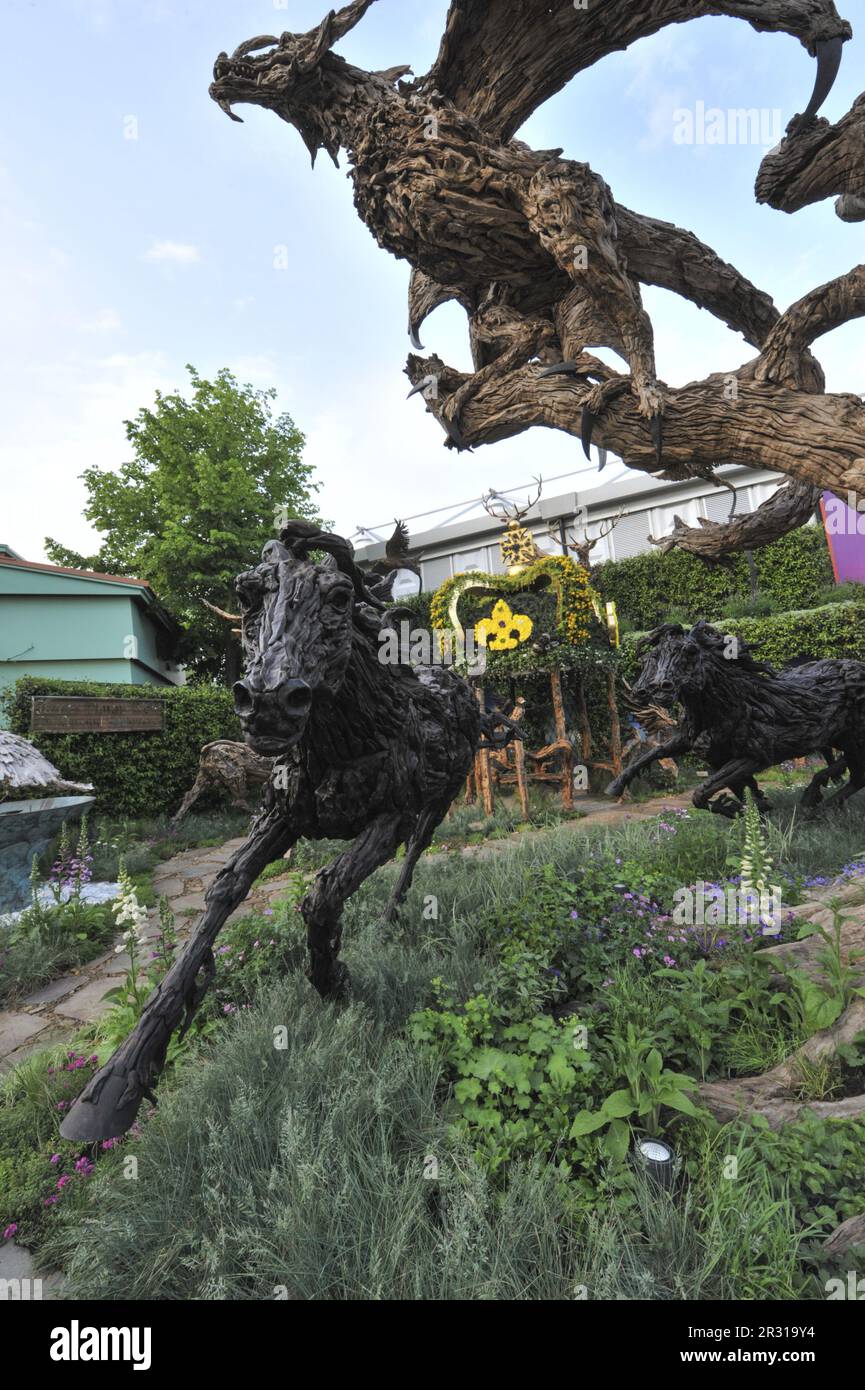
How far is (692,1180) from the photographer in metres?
1.80

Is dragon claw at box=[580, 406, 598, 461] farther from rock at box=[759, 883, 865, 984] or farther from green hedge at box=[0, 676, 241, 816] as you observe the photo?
green hedge at box=[0, 676, 241, 816]

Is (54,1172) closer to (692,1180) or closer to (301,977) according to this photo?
(301,977)

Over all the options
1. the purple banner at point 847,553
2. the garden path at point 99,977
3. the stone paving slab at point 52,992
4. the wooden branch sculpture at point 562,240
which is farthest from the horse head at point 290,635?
the purple banner at point 847,553

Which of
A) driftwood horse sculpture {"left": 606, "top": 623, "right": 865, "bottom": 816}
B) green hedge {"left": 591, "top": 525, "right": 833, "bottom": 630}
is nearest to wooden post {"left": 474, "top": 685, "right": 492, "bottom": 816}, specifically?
driftwood horse sculpture {"left": 606, "top": 623, "right": 865, "bottom": 816}

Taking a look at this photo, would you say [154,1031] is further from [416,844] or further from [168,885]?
[168,885]

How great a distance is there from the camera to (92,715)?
29.0ft

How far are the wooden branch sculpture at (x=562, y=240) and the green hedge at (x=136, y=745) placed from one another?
25.6ft

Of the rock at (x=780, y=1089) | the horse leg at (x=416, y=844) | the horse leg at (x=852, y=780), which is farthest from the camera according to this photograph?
the horse leg at (x=852, y=780)

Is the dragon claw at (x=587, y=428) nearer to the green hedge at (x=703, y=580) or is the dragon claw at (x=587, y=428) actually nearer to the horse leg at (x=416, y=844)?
the horse leg at (x=416, y=844)

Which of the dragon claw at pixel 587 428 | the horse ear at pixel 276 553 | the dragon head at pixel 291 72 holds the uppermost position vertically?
the dragon head at pixel 291 72

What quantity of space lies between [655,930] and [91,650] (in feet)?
45.8

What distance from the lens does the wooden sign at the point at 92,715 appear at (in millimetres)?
8320

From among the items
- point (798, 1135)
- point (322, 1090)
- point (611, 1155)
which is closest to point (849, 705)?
point (798, 1135)

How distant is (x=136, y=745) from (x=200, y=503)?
11365 millimetres
